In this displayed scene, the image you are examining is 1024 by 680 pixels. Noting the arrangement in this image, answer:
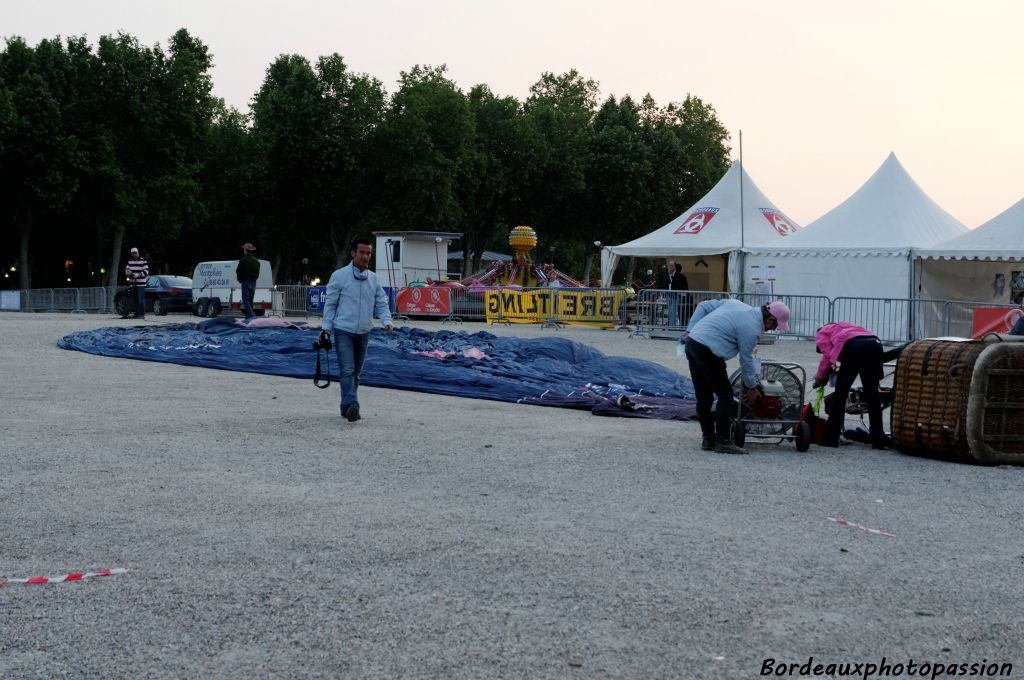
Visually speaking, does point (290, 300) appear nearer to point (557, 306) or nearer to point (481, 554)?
point (557, 306)

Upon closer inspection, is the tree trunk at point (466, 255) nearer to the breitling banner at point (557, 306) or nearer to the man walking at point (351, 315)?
the breitling banner at point (557, 306)

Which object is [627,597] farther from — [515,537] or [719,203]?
[719,203]

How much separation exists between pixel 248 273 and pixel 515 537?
22859 millimetres

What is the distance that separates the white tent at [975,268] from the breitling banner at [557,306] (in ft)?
25.5

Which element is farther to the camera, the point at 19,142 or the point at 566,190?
the point at 566,190

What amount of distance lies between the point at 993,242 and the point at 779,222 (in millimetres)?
9821

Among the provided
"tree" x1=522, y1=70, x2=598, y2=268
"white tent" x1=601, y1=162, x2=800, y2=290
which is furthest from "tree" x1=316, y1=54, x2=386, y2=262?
"white tent" x1=601, y1=162, x2=800, y2=290

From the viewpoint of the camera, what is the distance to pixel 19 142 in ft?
163

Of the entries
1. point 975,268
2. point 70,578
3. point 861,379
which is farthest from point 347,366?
point 975,268

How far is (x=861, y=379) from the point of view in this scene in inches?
448

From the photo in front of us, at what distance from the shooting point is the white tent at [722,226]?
1363 inches

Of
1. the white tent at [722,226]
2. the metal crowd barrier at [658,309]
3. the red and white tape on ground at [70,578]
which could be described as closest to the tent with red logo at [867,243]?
the metal crowd barrier at [658,309]

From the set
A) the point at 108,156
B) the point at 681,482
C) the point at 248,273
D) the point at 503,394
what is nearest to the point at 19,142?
the point at 108,156

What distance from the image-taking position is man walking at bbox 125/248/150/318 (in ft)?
104
